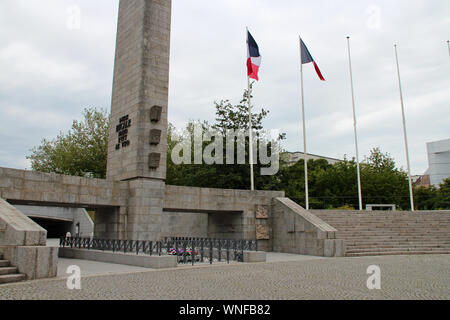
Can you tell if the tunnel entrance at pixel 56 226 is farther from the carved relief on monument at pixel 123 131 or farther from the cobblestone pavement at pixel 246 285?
the cobblestone pavement at pixel 246 285

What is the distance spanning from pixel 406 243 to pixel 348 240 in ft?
10.8

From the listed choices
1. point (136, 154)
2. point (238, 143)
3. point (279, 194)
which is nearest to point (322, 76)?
point (279, 194)

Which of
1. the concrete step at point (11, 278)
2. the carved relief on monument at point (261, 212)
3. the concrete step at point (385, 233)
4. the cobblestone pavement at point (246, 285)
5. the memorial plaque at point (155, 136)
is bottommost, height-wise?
the cobblestone pavement at point (246, 285)

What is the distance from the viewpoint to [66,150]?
4200 cm

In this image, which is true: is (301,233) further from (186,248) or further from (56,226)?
(56,226)

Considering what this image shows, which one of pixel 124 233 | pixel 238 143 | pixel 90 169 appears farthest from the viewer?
pixel 90 169

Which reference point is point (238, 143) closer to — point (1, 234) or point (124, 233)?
point (124, 233)

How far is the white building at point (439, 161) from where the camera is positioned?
6269 centimetres

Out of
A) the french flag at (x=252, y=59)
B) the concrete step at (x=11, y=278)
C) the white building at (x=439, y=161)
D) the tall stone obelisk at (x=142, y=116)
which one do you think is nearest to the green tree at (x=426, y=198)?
the white building at (x=439, y=161)

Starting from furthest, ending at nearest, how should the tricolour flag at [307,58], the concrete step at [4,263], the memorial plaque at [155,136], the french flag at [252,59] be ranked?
the tricolour flag at [307,58]
the french flag at [252,59]
the memorial plaque at [155,136]
the concrete step at [4,263]

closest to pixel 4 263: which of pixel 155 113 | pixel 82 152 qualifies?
pixel 155 113

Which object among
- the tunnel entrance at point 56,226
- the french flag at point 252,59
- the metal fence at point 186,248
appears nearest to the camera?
the metal fence at point 186,248

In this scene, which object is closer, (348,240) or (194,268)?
(194,268)

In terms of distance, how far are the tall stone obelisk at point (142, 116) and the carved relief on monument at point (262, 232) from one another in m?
6.50
